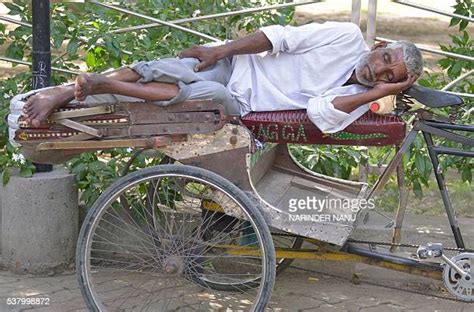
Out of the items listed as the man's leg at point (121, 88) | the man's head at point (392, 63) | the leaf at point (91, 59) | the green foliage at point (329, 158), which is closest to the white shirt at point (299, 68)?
the man's head at point (392, 63)

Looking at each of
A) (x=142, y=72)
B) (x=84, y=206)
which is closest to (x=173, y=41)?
(x=84, y=206)

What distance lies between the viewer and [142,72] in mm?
3992

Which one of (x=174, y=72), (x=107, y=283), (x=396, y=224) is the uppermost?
(x=174, y=72)

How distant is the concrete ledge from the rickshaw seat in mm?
1238

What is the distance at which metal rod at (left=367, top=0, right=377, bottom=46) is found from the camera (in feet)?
16.1

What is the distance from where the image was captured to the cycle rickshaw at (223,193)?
3961 mm

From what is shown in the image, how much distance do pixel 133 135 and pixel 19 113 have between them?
0.52 meters

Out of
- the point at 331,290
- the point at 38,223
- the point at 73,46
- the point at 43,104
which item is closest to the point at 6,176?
the point at 38,223

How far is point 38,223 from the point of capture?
188 inches

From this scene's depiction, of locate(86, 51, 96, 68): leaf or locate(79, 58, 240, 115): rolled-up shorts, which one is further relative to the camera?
locate(86, 51, 96, 68): leaf

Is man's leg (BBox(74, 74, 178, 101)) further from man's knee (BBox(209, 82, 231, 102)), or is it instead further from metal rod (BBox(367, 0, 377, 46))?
metal rod (BBox(367, 0, 377, 46))

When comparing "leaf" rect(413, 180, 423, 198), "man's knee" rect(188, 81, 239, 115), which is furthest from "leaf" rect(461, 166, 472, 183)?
"man's knee" rect(188, 81, 239, 115)

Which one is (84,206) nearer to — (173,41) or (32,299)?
(32,299)

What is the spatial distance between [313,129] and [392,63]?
0.45m
